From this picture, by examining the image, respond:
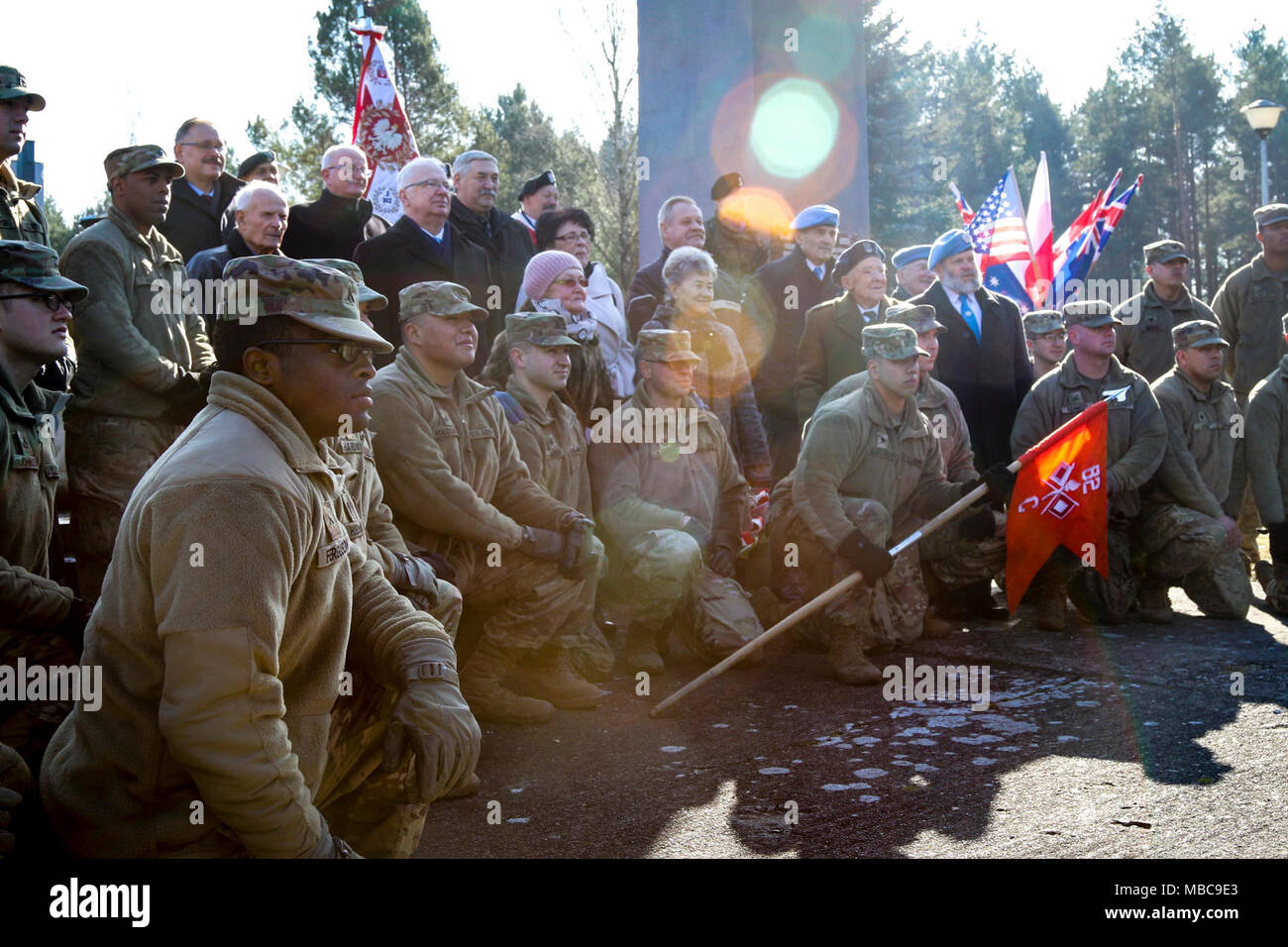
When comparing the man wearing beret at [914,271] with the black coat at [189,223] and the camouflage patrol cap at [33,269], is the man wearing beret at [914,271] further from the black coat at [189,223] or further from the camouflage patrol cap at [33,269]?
the camouflage patrol cap at [33,269]

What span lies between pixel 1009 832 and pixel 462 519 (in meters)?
2.84

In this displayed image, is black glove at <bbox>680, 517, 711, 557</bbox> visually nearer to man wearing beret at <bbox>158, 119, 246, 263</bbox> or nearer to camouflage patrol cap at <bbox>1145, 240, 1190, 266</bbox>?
man wearing beret at <bbox>158, 119, 246, 263</bbox>

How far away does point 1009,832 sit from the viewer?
174 inches

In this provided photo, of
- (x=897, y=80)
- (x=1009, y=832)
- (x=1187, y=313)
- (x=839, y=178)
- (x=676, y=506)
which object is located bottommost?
(x=1009, y=832)

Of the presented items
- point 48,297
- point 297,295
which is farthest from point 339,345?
point 48,297

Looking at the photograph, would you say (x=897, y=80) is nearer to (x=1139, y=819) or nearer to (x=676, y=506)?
(x=676, y=506)

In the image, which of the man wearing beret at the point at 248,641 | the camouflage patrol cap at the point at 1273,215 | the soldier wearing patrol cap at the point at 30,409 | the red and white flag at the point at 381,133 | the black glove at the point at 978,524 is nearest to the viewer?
the man wearing beret at the point at 248,641

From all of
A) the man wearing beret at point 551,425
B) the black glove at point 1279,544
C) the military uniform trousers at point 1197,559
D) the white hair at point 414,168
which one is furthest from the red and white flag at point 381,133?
the black glove at point 1279,544

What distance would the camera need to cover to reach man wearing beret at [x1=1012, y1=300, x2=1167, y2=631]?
27.3 feet

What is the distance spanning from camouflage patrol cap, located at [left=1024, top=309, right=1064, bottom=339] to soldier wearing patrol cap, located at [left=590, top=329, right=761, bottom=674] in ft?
11.1

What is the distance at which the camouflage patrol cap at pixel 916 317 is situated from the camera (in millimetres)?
8211

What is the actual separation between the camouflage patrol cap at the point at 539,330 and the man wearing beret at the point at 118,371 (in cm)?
171

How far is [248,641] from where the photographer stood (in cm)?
271
